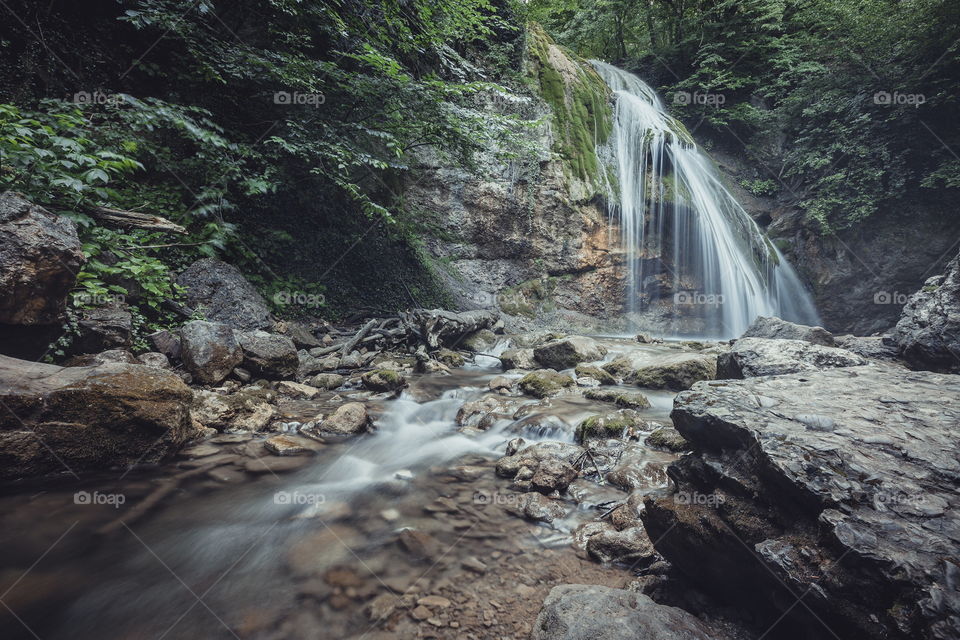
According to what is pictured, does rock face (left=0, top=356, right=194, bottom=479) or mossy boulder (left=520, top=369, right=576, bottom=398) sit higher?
rock face (left=0, top=356, right=194, bottom=479)

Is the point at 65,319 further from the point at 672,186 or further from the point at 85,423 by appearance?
the point at 672,186

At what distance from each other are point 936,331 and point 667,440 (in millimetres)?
3954

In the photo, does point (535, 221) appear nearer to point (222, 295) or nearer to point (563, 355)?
point (563, 355)

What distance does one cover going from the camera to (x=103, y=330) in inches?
161

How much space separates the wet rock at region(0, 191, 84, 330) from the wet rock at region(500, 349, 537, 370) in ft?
19.8

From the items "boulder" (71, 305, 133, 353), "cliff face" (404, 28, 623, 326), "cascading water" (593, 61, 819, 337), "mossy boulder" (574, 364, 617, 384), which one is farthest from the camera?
"cascading water" (593, 61, 819, 337)

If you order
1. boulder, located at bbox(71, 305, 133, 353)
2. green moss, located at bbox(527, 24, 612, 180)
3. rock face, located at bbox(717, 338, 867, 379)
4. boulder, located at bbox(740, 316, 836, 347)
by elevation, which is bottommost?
boulder, located at bbox(740, 316, 836, 347)

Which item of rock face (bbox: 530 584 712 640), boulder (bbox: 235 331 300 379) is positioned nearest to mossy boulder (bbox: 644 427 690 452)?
rock face (bbox: 530 584 712 640)

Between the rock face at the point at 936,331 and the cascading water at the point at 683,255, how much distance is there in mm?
7481

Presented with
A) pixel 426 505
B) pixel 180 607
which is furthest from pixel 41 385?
pixel 426 505

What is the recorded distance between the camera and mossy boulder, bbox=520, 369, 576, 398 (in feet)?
18.1

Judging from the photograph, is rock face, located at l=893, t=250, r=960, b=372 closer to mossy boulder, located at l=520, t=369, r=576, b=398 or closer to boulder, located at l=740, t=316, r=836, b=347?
boulder, located at l=740, t=316, r=836, b=347

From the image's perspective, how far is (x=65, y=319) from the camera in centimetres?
378

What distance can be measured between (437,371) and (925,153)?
55.9ft
